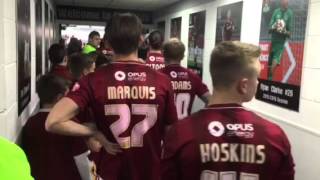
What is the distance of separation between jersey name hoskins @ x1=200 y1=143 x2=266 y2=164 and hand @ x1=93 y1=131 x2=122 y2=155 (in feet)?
2.13

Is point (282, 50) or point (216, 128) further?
point (282, 50)

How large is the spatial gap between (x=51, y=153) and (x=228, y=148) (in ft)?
3.98

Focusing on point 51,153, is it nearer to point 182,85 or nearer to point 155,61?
point 182,85

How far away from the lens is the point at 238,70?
1.33m

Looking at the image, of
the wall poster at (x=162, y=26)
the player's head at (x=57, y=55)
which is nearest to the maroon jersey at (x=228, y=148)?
the player's head at (x=57, y=55)

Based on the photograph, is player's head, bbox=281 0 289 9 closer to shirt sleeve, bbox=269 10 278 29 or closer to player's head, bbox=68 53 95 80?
shirt sleeve, bbox=269 10 278 29

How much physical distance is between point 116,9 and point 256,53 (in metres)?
10.3

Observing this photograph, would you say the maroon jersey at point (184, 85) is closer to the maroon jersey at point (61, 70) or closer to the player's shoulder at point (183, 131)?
the maroon jersey at point (61, 70)

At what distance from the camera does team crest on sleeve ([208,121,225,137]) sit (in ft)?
4.23

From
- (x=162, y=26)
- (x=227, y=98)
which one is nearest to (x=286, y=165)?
(x=227, y=98)

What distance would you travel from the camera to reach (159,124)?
189 cm

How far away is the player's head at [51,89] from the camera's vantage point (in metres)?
2.24

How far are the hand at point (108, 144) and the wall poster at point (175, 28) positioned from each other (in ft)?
22.4

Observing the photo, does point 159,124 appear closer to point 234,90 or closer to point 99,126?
point 99,126
